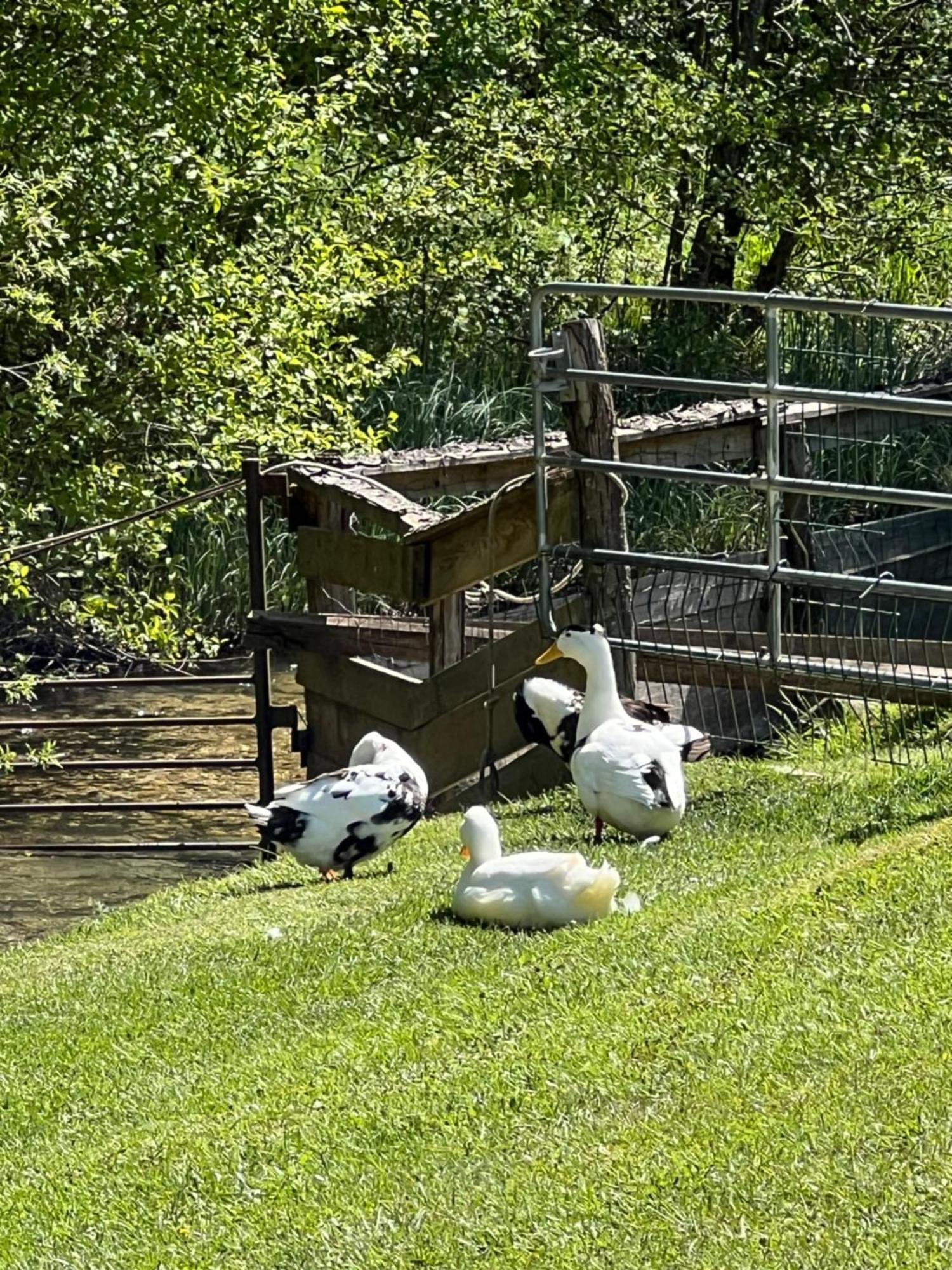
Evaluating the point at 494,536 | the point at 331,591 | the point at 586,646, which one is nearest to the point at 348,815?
the point at 586,646

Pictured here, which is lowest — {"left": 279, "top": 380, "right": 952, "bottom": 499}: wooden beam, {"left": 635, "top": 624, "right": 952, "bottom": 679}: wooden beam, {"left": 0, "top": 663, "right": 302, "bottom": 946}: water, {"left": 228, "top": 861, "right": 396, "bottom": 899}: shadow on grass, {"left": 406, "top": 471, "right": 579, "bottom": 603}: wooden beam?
{"left": 0, "top": 663, "right": 302, "bottom": 946}: water

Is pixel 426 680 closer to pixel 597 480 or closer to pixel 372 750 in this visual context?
pixel 372 750

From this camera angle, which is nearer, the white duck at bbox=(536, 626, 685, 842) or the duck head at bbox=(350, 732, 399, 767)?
the white duck at bbox=(536, 626, 685, 842)

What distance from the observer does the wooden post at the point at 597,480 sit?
884 centimetres

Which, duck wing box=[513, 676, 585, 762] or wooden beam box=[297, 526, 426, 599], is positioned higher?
wooden beam box=[297, 526, 426, 599]

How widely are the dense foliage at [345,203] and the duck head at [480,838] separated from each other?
4.70 metres

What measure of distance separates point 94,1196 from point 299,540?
588cm

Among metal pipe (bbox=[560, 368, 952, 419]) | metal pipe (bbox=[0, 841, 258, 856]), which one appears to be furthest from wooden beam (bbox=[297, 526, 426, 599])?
metal pipe (bbox=[0, 841, 258, 856])

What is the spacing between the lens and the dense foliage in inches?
471

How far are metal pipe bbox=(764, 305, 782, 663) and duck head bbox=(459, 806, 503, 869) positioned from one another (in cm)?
184

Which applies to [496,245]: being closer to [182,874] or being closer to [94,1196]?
[182,874]

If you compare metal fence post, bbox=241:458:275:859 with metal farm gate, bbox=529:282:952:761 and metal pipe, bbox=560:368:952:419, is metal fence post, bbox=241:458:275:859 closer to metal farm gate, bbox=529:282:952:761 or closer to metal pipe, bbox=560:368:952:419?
metal farm gate, bbox=529:282:952:761

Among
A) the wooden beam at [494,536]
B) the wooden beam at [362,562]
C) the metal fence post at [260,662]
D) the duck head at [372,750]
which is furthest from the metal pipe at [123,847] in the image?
the wooden beam at [494,536]

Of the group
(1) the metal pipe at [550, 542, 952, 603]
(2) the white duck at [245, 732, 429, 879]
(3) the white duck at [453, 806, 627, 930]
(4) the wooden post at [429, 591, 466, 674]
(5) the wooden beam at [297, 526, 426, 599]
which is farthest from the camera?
(4) the wooden post at [429, 591, 466, 674]
